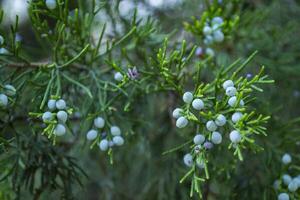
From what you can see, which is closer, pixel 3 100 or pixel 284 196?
pixel 3 100

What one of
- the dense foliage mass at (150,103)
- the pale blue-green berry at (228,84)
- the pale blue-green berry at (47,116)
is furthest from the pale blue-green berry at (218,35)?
the pale blue-green berry at (47,116)

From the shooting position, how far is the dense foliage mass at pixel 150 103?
3.19ft

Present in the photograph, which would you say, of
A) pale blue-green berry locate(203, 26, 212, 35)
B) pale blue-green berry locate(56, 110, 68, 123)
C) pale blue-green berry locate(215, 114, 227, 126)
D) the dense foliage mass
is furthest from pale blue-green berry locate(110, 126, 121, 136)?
pale blue-green berry locate(203, 26, 212, 35)

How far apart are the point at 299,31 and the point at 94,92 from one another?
105cm

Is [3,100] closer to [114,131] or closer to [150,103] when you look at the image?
[114,131]

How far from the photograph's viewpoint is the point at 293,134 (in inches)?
53.2

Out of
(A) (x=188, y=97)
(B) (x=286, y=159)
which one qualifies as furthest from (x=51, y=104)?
(B) (x=286, y=159)

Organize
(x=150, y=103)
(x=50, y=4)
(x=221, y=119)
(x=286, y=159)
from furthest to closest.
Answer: (x=150, y=103), (x=286, y=159), (x=50, y=4), (x=221, y=119)

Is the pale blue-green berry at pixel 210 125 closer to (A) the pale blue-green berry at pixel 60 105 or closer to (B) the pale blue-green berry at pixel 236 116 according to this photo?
(B) the pale blue-green berry at pixel 236 116

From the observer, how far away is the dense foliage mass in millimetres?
974

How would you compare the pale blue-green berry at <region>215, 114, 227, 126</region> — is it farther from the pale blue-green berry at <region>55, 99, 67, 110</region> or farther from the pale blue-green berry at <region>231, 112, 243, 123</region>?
the pale blue-green berry at <region>55, 99, 67, 110</region>

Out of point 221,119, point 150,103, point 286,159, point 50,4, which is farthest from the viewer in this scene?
point 150,103

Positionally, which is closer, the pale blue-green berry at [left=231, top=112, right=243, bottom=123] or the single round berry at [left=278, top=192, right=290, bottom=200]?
the pale blue-green berry at [left=231, top=112, right=243, bottom=123]

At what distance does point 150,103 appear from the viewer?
1603 mm
